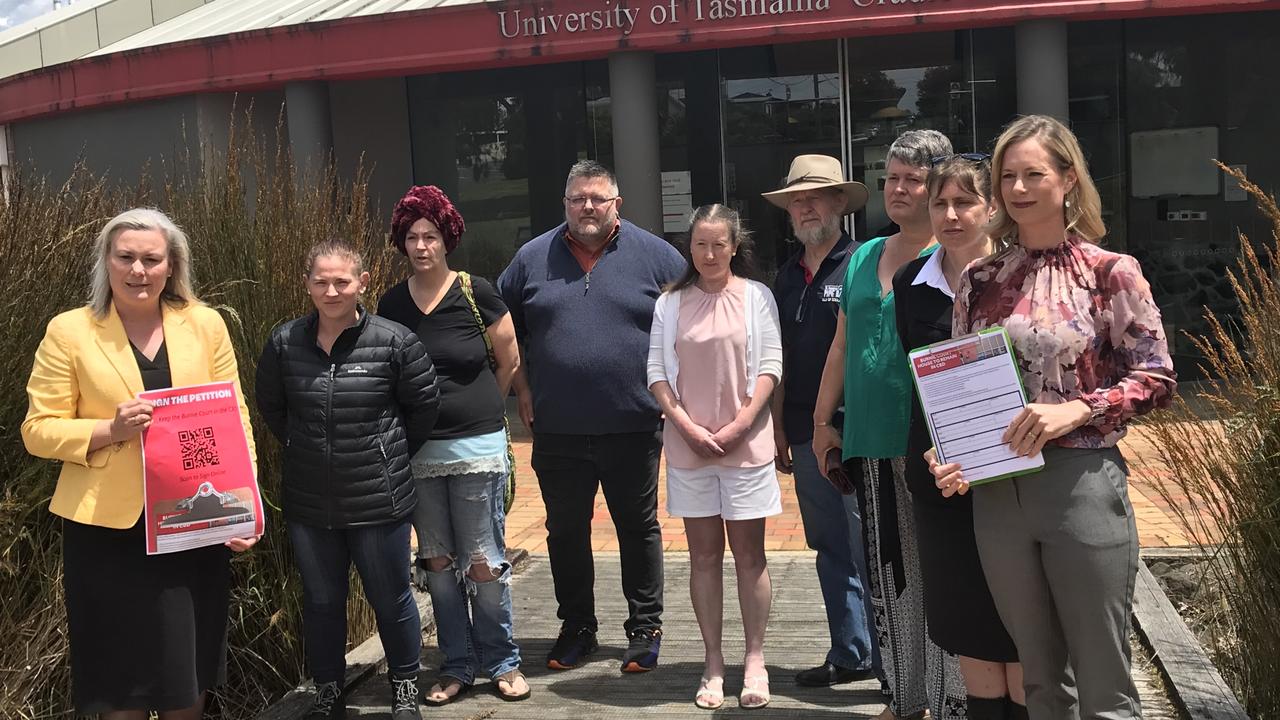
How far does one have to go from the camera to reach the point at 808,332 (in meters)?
5.11

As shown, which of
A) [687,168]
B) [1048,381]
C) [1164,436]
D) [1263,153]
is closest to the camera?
[1048,381]

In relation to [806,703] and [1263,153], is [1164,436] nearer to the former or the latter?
[806,703]

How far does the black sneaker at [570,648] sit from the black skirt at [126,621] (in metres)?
1.81

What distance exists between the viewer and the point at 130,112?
49.0ft

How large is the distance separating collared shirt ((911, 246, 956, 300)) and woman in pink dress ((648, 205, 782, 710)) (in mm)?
1166

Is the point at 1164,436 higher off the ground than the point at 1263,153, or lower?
lower

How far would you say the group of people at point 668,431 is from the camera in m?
3.23

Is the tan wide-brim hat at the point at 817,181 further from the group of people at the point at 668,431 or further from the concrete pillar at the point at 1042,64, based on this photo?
the concrete pillar at the point at 1042,64

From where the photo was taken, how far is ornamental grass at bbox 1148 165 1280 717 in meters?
4.05

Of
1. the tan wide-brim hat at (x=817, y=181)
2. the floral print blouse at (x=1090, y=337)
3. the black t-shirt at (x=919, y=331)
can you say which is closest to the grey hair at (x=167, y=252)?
the tan wide-brim hat at (x=817, y=181)

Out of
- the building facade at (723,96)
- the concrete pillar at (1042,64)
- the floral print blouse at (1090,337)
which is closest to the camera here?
the floral print blouse at (1090,337)

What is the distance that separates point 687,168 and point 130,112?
21.7 feet

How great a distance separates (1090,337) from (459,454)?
265cm

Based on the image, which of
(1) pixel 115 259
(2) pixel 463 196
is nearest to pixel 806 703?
(1) pixel 115 259
